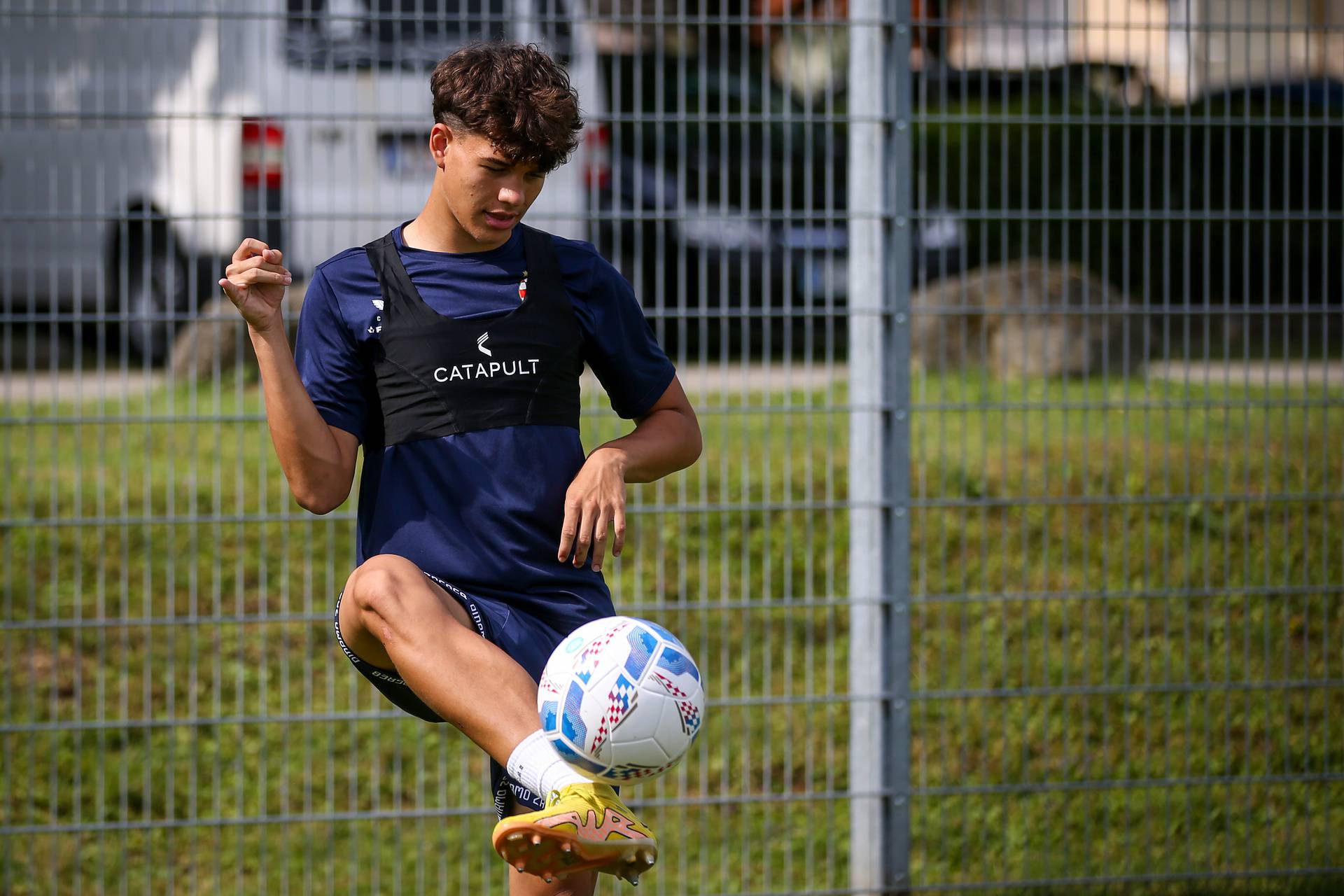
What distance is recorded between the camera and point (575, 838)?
257 cm

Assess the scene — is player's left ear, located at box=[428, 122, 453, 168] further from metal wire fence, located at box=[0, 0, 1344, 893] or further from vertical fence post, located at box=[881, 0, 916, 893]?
vertical fence post, located at box=[881, 0, 916, 893]

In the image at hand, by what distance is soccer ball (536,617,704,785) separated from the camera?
107 inches

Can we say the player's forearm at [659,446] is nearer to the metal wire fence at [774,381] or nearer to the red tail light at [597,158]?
the metal wire fence at [774,381]

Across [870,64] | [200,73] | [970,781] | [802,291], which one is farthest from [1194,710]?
[200,73]

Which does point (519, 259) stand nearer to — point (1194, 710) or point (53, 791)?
point (53, 791)

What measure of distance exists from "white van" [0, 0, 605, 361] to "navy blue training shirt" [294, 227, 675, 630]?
49.3 inches

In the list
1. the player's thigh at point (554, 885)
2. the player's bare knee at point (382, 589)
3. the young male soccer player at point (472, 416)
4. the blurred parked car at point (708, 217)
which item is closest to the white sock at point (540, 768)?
the young male soccer player at point (472, 416)

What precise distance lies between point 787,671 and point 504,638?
191cm

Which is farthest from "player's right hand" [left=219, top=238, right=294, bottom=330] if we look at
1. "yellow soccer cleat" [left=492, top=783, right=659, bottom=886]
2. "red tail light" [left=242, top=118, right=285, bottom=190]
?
"red tail light" [left=242, top=118, right=285, bottom=190]

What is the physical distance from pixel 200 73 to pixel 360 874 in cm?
261

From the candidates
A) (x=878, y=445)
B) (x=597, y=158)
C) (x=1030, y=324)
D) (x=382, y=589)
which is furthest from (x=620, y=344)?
(x=1030, y=324)

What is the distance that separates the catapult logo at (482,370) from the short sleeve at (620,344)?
0.23 m

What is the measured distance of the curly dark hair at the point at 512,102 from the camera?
2920 mm

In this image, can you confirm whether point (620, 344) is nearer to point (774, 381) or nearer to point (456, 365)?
point (456, 365)
